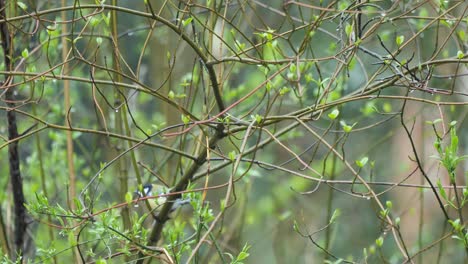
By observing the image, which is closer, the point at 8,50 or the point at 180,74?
the point at 8,50

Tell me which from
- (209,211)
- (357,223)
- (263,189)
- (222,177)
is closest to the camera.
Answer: (209,211)

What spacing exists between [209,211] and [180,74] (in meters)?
3.11

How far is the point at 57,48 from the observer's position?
3.46 metres

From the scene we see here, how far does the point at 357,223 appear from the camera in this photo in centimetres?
762

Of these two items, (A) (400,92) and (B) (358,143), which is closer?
(A) (400,92)

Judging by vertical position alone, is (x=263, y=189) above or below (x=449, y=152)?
below

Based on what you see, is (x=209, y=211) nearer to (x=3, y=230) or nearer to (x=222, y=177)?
(x=3, y=230)

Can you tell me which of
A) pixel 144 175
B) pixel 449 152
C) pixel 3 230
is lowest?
pixel 3 230

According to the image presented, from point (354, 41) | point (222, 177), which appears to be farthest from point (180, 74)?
point (354, 41)

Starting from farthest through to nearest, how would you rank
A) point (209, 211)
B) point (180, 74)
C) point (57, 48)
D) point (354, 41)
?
point (180, 74) → point (57, 48) → point (354, 41) → point (209, 211)

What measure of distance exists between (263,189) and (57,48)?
5057 millimetres

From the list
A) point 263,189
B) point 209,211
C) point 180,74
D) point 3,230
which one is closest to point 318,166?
point 180,74

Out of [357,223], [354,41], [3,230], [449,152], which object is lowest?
[357,223]

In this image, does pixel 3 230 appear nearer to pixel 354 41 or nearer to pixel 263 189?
pixel 354 41
